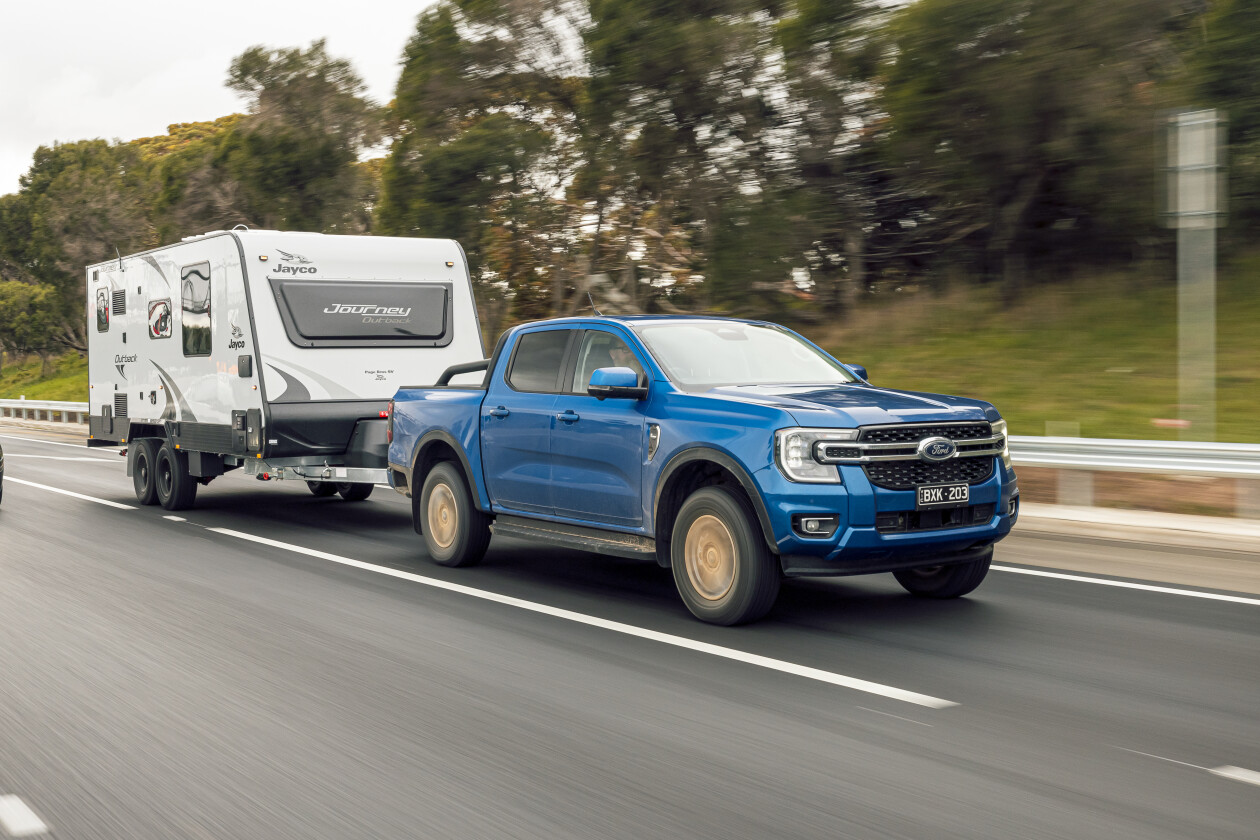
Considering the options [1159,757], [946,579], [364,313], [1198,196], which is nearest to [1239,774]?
[1159,757]

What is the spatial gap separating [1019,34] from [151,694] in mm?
15347

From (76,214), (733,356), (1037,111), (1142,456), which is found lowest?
(1142,456)

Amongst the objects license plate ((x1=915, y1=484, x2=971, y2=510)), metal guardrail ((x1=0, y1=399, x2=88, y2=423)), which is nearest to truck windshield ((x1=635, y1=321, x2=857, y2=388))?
license plate ((x1=915, y1=484, x2=971, y2=510))

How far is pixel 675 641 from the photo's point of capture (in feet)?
23.4

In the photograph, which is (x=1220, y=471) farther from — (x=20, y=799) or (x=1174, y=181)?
(x=20, y=799)

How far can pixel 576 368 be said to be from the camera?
890 centimetres

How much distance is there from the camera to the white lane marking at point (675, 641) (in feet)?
19.5

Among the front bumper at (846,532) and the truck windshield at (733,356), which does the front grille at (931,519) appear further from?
the truck windshield at (733,356)

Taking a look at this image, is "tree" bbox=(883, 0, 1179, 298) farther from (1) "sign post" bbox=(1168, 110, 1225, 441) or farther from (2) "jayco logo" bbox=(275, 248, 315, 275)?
(2) "jayco logo" bbox=(275, 248, 315, 275)

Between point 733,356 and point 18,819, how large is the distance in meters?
5.31

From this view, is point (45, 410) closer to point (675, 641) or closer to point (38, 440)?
point (38, 440)

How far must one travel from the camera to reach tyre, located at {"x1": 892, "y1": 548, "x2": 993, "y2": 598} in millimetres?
8203

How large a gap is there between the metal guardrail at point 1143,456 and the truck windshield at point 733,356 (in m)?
4.47

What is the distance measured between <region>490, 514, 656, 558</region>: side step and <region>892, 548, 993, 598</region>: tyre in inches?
67.9
